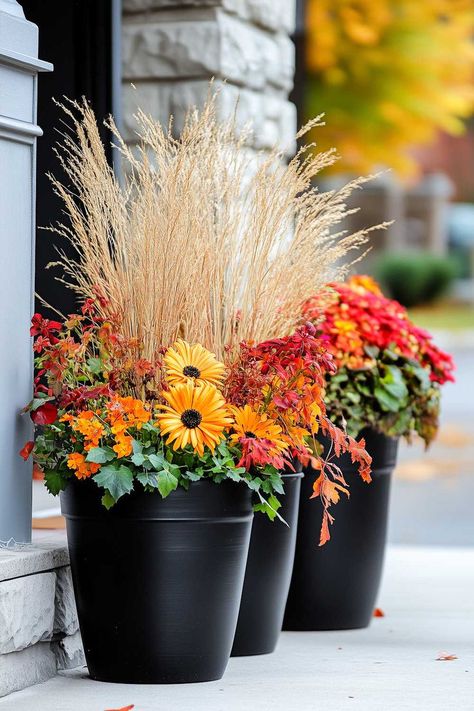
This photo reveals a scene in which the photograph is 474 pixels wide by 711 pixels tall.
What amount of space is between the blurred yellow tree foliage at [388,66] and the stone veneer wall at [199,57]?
9.34 m

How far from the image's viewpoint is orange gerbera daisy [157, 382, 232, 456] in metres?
3.61

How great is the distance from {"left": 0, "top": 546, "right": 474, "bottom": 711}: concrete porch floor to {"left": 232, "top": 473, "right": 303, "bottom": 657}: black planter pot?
0.22 feet

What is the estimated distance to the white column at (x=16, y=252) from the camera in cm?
384

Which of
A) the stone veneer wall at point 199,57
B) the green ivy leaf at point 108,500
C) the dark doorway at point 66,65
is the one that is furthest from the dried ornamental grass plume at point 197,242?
the stone veneer wall at point 199,57

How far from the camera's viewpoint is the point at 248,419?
12.2ft

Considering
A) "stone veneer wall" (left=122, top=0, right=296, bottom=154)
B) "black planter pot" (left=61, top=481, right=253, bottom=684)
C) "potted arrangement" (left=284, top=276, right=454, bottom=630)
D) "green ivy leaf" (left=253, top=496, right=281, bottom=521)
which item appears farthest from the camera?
"stone veneer wall" (left=122, top=0, right=296, bottom=154)

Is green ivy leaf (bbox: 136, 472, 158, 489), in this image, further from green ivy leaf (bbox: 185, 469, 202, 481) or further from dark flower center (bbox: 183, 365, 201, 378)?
dark flower center (bbox: 183, 365, 201, 378)

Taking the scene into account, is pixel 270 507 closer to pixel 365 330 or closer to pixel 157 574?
pixel 157 574

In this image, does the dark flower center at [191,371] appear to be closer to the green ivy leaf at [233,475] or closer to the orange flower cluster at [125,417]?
the orange flower cluster at [125,417]

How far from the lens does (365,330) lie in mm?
4691

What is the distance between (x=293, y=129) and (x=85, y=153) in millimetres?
2621

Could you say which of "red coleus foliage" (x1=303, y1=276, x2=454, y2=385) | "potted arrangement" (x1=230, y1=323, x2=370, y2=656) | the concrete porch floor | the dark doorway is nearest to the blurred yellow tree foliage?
the dark doorway

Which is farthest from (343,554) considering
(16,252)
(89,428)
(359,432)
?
(16,252)

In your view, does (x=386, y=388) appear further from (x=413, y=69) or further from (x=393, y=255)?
(x=393, y=255)
